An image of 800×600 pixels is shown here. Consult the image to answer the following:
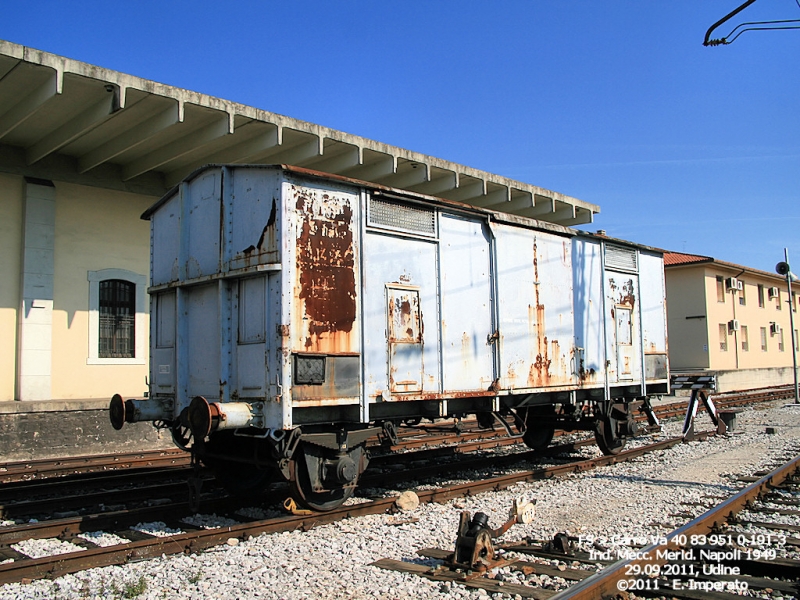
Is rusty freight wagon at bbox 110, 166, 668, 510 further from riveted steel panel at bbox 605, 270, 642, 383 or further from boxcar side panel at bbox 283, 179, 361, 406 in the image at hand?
riveted steel panel at bbox 605, 270, 642, 383

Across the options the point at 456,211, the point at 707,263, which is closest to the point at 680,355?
→ the point at 707,263

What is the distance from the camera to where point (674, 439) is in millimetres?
12906

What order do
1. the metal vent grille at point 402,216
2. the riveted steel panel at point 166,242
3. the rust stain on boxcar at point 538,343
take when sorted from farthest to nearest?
1. the rust stain on boxcar at point 538,343
2. the riveted steel panel at point 166,242
3. the metal vent grille at point 402,216

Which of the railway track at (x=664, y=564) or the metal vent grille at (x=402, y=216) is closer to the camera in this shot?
the railway track at (x=664, y=564)

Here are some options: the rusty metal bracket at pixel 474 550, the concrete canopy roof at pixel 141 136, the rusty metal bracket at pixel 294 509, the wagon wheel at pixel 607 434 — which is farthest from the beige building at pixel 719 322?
the rusty metal bracket at pixel 474 550

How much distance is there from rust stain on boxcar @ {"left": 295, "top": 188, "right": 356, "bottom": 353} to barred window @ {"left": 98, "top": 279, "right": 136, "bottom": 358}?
9043mm

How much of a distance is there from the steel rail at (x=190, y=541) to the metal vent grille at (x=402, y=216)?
3133mm

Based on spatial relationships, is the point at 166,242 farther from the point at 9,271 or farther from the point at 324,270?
the point at 9,271

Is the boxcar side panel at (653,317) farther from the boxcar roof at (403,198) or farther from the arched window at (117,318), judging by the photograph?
the arched window at (117,318)

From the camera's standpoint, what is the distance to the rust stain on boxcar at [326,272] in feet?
21.5

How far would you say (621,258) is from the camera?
448 inches

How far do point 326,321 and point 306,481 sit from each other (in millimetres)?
1670

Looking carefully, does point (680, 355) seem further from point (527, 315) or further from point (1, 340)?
point (1, 340)

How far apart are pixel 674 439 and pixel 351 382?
8.74m
